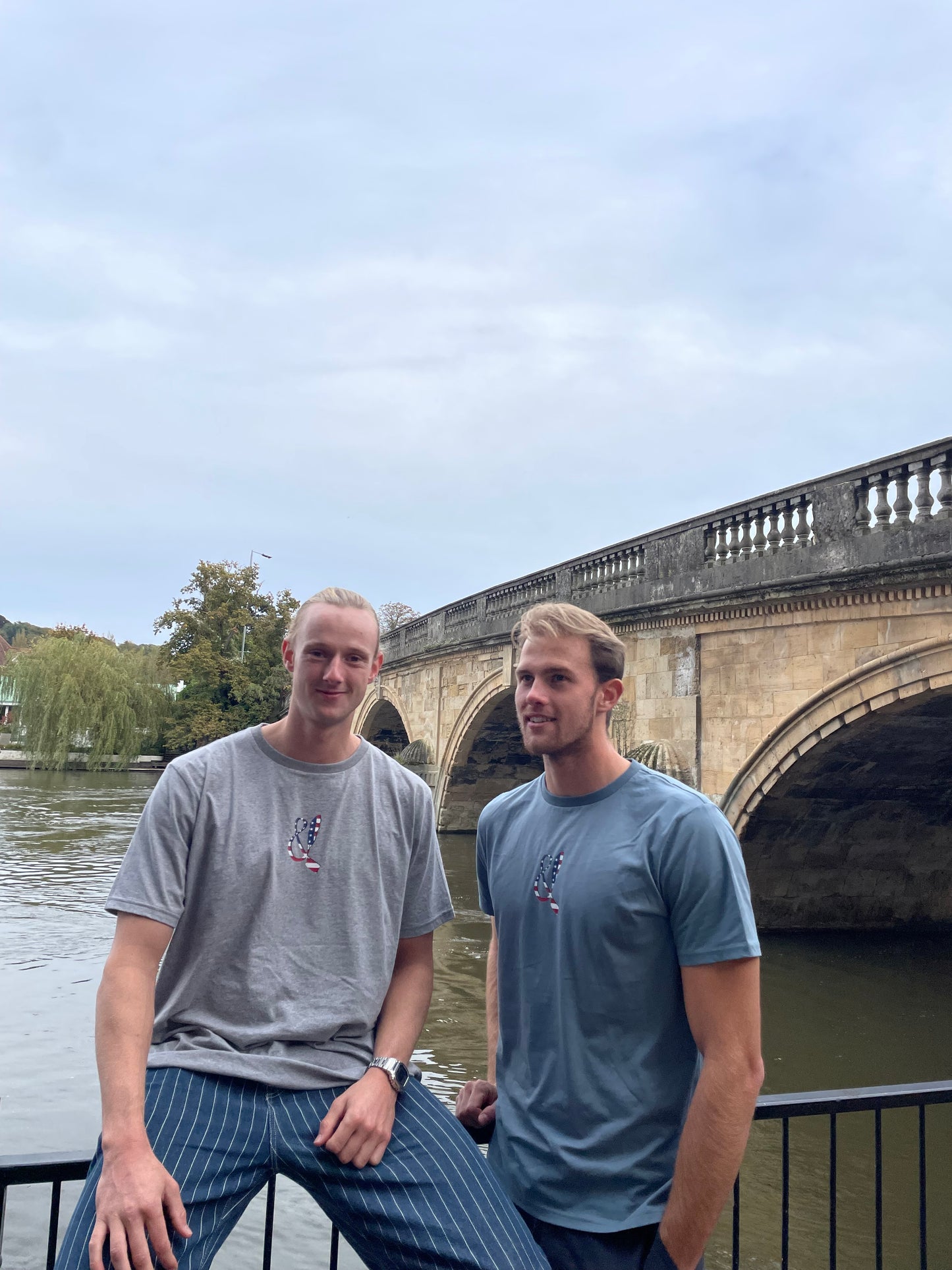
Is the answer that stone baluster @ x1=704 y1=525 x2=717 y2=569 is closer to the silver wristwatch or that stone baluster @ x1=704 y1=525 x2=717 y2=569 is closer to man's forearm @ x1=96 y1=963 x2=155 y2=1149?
the silver wristwatch

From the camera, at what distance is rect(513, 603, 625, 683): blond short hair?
1.80 m

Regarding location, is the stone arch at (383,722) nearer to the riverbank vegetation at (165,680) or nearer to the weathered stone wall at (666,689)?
the riverbank vegetation at (165,680)

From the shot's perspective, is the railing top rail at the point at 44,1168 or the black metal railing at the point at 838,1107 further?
the black metal railing at the point at 838,1107

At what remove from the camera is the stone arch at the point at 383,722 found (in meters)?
23.9

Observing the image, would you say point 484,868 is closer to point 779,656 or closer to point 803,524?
point 803,524

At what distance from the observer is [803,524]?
786 centimetres

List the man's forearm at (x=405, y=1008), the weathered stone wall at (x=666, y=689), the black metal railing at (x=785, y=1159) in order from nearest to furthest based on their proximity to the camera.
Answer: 1. the black metal railing at (x=785, y=1159)
2. the man's forearm at (x=405, y=1008)
3. the weathered stone wall at (x=666, y=689)

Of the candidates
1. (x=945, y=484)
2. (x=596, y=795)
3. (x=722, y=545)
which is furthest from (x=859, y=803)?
(x=596, y=795)

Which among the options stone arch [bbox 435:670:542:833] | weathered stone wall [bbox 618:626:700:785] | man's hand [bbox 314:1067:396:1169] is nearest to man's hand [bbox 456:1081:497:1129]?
man's hand [bbox 314:1067:396:1169]

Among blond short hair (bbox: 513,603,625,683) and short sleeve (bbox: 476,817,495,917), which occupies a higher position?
blond short hair (bbox: 513,603,625,683)

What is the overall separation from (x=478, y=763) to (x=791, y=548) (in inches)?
433

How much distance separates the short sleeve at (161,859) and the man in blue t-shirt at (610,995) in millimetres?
551

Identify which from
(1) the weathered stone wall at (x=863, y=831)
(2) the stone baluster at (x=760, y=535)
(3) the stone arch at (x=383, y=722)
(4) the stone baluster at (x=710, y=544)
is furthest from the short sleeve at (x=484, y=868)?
(3) the stone arch at (x=383, y=722)

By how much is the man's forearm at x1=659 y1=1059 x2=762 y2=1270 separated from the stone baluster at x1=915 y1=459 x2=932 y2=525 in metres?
6.08
